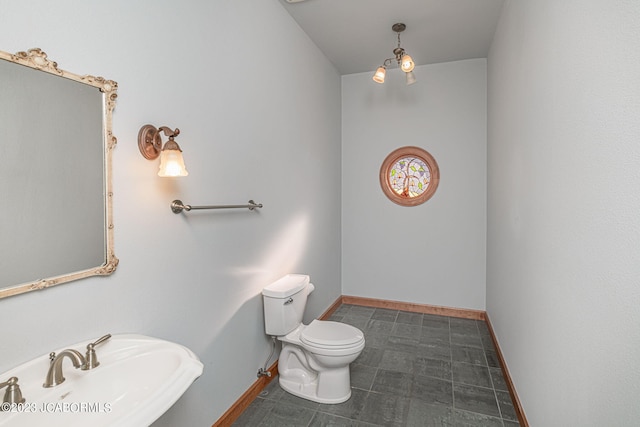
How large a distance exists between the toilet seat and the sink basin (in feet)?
3.59

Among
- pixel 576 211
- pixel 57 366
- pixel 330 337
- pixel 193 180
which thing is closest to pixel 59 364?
pixel 57 366

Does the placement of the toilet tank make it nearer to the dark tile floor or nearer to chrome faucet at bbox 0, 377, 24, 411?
the dark tile floor

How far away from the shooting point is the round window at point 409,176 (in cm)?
369

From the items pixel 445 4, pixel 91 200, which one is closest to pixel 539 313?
pixel 91 200

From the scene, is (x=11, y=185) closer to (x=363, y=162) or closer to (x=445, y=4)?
(x=445, y=4)

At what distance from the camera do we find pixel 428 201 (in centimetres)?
371

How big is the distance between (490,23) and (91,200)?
315 centimetres

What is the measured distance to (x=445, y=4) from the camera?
2531mm

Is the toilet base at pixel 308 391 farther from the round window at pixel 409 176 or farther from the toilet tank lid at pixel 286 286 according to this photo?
the round window at pixel 409 176

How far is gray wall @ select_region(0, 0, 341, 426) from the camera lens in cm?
110

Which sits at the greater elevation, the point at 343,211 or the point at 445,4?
the point at 445,4

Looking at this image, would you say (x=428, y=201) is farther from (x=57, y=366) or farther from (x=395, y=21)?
(x=57, y=366)

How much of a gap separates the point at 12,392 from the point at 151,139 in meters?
0.94

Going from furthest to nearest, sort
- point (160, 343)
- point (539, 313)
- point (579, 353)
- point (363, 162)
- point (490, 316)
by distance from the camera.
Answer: point (363, 162) → point (490, 316) → point (539, 313) → point (160, 343) → point (579, 353)
